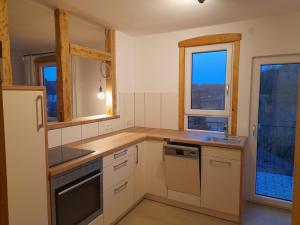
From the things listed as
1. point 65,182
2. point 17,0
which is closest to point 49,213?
point 65,182

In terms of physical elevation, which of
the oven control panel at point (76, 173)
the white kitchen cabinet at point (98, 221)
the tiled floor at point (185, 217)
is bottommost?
the tiled floor at point (185, 217)

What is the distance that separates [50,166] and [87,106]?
2443 mm

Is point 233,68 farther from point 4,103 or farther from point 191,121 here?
point 4,103

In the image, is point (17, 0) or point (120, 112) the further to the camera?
point (120, 112)

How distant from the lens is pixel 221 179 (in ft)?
7.80

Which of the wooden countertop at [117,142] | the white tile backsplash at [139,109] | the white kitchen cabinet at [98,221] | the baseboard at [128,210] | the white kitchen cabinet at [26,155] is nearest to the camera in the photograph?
the white kitchen cabinet at [26,155]

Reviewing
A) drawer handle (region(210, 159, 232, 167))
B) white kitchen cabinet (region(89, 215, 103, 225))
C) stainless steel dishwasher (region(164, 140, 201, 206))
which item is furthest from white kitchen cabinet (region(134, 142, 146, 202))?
drawer handle (region(210, 159, 232, 167))

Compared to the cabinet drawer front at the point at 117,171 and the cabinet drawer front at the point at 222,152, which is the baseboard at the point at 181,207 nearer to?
the cabinet drawer front at the point at 117,171

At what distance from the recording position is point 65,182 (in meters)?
1.69

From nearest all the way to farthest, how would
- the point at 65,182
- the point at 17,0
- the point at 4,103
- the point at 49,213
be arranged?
the point at 4,103 < the point at 49,213 < the point at 65,182 < the point at 17,0

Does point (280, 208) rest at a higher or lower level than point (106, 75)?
lower

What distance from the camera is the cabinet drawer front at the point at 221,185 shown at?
231 cm

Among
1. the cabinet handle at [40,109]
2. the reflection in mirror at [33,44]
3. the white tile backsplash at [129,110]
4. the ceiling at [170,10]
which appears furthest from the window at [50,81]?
the cabinet handle at [40,109]

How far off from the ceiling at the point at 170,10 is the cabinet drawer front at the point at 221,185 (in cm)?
159
